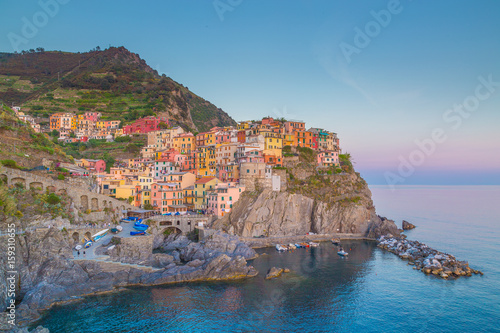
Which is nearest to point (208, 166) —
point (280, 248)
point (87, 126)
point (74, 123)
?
point (280, 248)

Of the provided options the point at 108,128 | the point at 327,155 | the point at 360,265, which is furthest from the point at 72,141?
the point at 360,265

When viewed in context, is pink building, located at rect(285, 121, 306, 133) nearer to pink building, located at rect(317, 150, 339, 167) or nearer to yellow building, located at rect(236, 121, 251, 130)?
pink building, located at rect(317, 150, 339, 167)

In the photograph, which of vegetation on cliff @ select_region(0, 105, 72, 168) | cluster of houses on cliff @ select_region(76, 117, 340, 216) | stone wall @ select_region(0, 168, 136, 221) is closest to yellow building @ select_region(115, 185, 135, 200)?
cluster of houses on cliff @ select_region(76, 117, 340, 216)

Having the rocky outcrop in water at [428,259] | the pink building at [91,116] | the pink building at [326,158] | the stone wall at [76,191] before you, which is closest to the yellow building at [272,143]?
the pink building at [326,158]

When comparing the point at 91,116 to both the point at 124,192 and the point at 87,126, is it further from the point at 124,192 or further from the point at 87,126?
the point at 124,192

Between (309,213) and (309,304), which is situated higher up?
(309,213)
